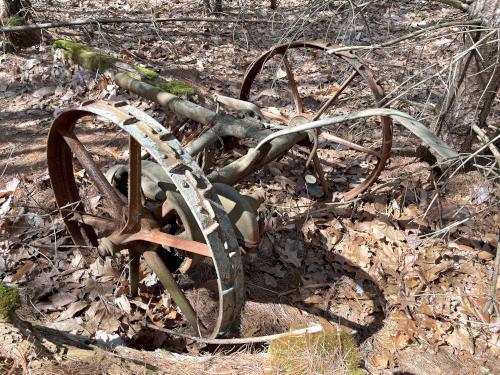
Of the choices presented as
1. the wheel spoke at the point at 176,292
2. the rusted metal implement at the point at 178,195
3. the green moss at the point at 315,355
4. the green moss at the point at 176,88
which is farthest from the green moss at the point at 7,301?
the green moss at the point at 176,88

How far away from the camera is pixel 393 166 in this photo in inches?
178

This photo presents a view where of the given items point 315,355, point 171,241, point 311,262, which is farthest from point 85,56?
point 315,355

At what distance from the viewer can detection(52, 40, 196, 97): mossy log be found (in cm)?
477

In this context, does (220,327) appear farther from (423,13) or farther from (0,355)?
(423,13)

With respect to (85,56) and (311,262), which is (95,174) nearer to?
(311,262)

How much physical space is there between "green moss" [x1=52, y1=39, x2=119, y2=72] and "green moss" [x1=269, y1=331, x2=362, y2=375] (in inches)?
160

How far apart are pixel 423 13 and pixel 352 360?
7.55m

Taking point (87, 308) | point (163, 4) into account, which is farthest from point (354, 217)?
point (163, 4)

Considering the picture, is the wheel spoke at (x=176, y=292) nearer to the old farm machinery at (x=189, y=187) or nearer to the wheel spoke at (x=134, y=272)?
the old farm machinery at (x=189, y=187)

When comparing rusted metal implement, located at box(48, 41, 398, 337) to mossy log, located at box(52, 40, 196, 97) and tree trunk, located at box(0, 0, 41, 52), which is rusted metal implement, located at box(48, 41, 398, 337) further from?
tree trunk, located at box(0, 0, 41, 52)

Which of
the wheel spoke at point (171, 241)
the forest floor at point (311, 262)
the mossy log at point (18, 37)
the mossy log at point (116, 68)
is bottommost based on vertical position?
the forest floor at point (311, 262)

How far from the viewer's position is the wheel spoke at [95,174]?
9.73ft

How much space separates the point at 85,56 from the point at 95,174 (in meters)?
2.96

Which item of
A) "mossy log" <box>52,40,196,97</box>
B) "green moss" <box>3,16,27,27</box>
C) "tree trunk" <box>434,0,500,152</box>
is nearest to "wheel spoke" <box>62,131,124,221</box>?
"mossy log" <box>52,40,196,97</box>
